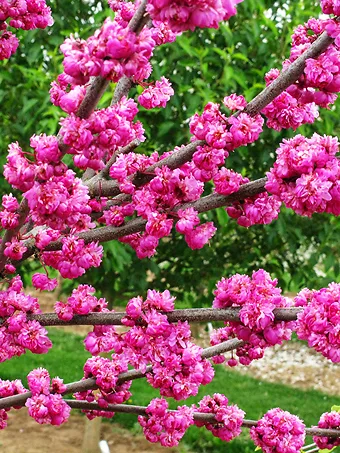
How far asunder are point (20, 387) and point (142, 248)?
750 millimetres

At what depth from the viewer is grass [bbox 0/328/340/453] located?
6656 millimetres

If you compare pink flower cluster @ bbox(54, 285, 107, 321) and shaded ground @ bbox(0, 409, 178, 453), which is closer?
pink flower cluster @ bbox(54, 285, 107, 321)

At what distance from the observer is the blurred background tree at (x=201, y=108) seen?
4.64m

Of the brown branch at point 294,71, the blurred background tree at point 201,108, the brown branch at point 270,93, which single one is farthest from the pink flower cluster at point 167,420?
the blurred background tree at point 201,108

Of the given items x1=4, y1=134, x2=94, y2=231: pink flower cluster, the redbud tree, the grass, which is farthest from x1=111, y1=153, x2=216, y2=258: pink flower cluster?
the grass

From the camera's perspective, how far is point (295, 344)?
1459 centimetres

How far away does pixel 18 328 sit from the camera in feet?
6.17

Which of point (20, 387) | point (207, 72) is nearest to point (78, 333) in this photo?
point (207, 72)

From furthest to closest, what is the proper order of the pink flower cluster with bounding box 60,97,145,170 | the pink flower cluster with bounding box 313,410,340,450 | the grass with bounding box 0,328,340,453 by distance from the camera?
the grass with bounding box 0,328,340,453
the pink flower cluster with bounding box 313,410,340,450
the pink flower cluster with bounding box 60,97,145,170

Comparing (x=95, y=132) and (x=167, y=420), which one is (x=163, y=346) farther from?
(x=95, y=132)

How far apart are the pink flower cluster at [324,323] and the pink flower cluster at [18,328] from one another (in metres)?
0.76

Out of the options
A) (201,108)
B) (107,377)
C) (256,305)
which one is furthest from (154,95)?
(201,108)

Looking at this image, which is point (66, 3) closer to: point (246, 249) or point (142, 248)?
point (246, 249)

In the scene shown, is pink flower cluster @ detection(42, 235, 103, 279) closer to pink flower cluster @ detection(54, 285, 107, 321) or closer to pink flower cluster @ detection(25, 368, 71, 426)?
pink flower cluster @ detection(54, 285, 107, 321)
